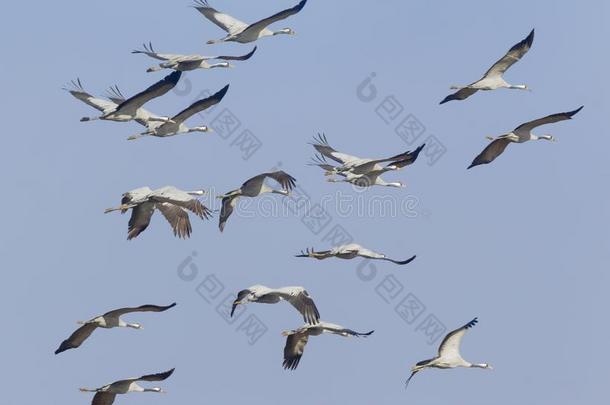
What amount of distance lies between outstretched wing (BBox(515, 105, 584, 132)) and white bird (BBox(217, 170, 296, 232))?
19.7 feet

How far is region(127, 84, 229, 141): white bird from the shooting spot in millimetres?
39787

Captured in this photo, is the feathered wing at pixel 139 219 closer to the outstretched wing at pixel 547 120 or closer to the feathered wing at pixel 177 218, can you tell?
the feathered wing at pixel 177 218

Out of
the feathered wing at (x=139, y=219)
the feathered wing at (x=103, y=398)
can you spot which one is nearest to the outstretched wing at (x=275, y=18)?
the feathered wing at (x=139, y=219)

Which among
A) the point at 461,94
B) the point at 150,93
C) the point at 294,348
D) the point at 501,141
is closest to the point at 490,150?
the point at 501,141

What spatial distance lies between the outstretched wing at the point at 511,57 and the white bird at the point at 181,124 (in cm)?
688

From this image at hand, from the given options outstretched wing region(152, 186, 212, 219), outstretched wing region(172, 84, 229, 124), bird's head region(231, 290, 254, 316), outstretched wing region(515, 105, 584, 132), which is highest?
outstretched wing region(172, 84, 229, 124)

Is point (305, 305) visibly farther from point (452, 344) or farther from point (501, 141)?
point (501, 141)

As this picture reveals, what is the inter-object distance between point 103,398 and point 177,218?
5.30m

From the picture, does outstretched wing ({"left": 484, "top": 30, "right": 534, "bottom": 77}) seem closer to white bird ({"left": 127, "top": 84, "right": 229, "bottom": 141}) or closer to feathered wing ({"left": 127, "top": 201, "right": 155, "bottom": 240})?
white bird ({"left": 127, "top": 84, "right": 229, "bottom": 141})

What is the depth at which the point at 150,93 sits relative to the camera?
39219 millimetres

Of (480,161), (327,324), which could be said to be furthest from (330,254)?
(480,161)

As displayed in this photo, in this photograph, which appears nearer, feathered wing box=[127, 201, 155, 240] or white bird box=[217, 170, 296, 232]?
white bird box=[217, 170, 296, 232]

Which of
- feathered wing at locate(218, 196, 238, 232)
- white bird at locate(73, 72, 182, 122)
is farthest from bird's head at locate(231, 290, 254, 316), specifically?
white bird at locate(73, 72, 182, 122)

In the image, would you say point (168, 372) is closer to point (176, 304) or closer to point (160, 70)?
point (176, 304)
